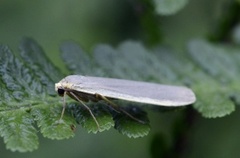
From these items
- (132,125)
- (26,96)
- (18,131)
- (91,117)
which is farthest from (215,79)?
(18,131)

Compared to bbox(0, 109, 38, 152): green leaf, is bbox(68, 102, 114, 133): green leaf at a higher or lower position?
lower

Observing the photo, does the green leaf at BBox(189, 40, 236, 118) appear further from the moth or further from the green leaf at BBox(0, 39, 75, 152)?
the green leaf at BBox(0, 39, 75, 152)

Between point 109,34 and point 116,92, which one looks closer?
point 116,92

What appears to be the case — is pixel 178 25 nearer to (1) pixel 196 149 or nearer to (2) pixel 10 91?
(1) pixel 196 149

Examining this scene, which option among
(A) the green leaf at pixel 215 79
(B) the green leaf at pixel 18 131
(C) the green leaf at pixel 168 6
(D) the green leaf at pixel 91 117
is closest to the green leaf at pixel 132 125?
(D) the green leaf at pixel 91 117

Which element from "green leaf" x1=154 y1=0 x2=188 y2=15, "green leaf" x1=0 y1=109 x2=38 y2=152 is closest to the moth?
"green leaf" x1=0 y1=109 x2=38 y2=152

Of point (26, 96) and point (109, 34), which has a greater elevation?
point (26, 96)

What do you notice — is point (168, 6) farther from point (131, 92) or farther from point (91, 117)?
point (91, 117)
